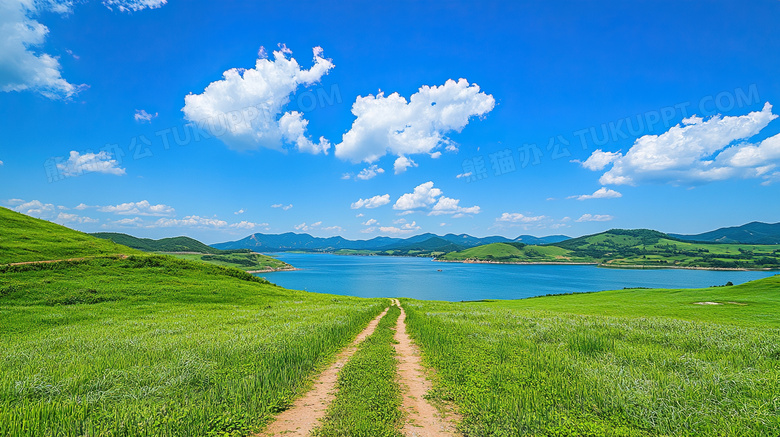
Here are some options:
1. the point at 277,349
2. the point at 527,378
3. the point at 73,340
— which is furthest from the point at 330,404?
the point at 73,340

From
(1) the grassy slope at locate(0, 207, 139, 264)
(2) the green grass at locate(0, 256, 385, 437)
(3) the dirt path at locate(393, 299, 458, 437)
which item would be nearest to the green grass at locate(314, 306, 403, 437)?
(3) the dirt path at locate(393, 299, 458, 437)

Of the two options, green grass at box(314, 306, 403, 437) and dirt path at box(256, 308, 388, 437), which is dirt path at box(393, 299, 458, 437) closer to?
green grass at box(314, 306, 403, 437)

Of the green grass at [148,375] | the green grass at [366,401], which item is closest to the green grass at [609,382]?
the green grass at [366,401]

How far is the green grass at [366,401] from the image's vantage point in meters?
5.64

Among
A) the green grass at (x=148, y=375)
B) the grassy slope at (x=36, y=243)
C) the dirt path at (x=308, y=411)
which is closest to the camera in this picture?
the green grass at (x=148, y=375)

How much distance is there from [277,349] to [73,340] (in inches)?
445

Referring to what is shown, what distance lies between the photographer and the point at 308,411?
6.77 meters

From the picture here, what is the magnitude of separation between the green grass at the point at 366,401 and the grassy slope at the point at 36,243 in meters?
50.2

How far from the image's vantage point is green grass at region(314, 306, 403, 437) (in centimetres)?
564

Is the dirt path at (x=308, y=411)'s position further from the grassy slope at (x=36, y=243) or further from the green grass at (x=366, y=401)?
the grassy slope at (x=36, y=243)

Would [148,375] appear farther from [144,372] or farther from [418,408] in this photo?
[418,408]

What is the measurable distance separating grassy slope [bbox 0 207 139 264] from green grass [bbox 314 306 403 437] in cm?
5018

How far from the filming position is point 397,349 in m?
12.7

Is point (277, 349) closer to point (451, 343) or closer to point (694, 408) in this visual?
point (451, 343)
